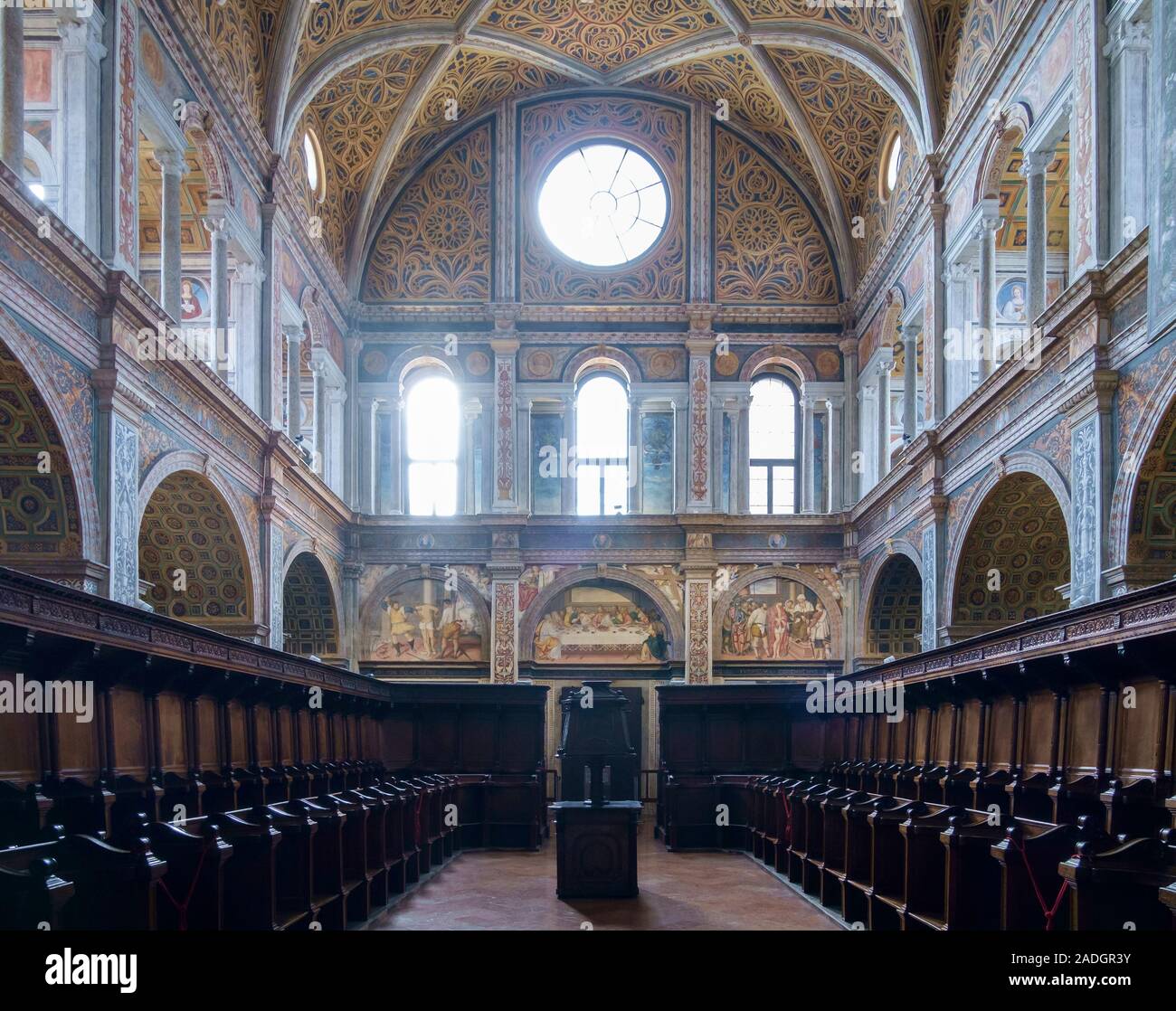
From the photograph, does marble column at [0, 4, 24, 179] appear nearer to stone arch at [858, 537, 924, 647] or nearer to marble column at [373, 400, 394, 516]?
stone arch at [858, 537, 924, 647]

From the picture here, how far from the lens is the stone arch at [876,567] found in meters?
21.8

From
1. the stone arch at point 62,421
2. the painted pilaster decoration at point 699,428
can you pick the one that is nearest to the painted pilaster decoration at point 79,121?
the stone arch at point 62,421

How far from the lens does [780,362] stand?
28.1 m

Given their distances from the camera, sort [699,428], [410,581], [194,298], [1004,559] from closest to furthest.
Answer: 1. [1004,559]
2. [194,298]
3. [410,581]
4. [699,428]

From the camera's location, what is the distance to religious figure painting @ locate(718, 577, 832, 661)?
27.0 meters

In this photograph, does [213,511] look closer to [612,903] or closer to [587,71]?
[612,903]

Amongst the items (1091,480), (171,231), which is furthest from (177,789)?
(1091,480)

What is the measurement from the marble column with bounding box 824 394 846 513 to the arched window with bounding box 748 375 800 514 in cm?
78

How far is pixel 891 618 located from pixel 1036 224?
1112cm

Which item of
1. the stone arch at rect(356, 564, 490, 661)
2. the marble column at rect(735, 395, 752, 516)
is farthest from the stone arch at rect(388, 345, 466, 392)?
the marble column at rect(735, 395, 752, 516)

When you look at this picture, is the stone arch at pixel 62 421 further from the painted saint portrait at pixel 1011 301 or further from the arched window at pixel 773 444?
the arched window at pixel 773 444

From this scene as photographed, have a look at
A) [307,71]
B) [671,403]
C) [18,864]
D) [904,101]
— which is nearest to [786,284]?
[671,403]

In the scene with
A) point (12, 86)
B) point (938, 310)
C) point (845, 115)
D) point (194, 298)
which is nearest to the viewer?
point (12, 86)
